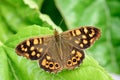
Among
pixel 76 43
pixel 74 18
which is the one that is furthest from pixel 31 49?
pixel 74 18

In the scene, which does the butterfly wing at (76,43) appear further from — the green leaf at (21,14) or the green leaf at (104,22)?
the green leaf at (104,22)

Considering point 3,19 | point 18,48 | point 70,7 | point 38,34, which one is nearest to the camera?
point 18,48

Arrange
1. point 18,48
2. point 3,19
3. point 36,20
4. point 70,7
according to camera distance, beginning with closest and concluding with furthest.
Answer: point 18,48
point 36,20
point 3,19
point 70,7

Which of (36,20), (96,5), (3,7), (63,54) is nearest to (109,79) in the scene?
(63,54)

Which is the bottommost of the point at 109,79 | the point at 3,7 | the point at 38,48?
the point at 109,79

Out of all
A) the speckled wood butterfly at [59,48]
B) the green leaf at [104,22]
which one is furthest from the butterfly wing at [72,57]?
the green leaf at [104,22]

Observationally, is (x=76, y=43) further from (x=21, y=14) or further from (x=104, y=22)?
(x=104, y=22)

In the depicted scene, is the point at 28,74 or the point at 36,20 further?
the point at 36,20

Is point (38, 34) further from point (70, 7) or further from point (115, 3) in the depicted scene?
point (115, 3)
